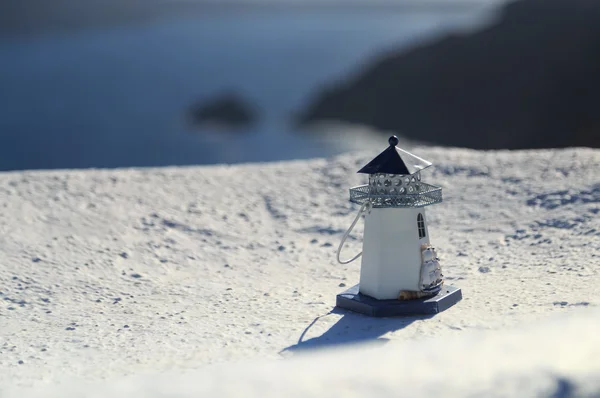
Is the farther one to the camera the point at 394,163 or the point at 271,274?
the point at 271,274

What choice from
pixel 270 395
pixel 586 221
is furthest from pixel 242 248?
pixel 270 395

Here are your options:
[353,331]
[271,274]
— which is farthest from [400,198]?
[271,274]

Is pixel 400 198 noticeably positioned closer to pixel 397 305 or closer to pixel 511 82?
pixel 397 305

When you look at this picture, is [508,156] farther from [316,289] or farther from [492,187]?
[316,289]

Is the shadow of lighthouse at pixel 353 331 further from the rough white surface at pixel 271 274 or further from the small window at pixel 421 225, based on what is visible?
the small window at pixel 421 225

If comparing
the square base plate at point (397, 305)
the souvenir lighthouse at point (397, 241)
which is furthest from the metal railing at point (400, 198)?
the square base plate at point (397, 305)
